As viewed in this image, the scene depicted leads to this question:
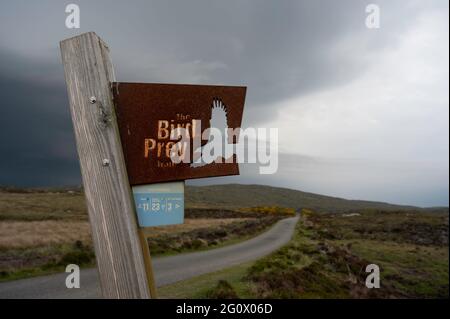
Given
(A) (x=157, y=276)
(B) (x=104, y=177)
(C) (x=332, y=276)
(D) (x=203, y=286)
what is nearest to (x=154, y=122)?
(B) (x=104, y=177)

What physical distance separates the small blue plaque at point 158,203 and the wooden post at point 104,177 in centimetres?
4

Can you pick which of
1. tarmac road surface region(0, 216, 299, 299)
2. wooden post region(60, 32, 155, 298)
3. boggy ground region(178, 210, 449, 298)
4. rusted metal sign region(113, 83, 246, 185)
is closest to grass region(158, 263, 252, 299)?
boggy ground region(178, 210, 449, 298)

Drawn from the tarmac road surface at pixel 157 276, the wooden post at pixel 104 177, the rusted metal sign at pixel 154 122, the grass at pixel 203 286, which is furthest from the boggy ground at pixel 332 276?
the rusted metal sign at pixel 154 122

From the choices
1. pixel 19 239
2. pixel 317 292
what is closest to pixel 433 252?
pixel 317 292

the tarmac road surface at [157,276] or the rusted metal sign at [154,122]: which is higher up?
the rusted metal sign at [154,122]

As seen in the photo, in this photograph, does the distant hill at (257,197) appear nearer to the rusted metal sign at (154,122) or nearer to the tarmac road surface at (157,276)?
the tarmac road surface at (157,276)

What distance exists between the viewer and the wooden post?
1672 mm

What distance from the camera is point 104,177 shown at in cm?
169

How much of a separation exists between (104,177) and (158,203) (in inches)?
11.6

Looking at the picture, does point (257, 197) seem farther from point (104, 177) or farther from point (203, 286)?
point (104, 177)

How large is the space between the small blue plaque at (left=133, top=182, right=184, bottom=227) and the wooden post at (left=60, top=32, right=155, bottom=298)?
0.04 meters

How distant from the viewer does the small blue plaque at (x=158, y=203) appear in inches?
67.6

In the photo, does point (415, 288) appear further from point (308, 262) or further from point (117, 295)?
point (117, 295)
